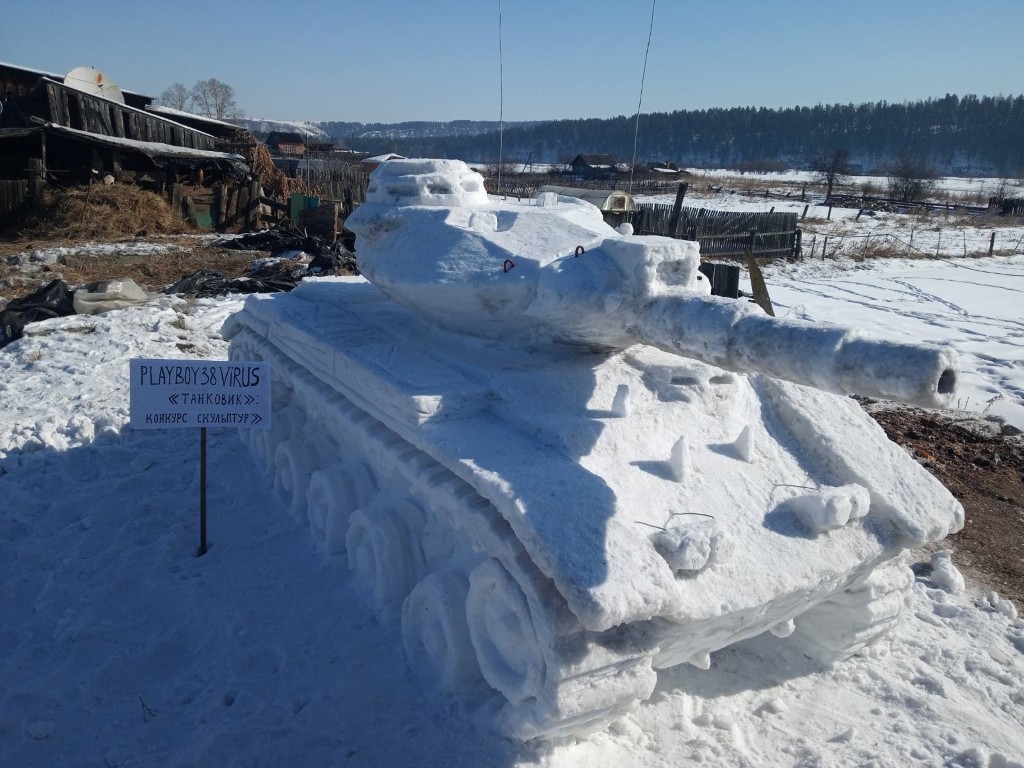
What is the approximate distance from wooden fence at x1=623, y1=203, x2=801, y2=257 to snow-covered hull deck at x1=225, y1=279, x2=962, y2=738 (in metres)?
→ 13.2

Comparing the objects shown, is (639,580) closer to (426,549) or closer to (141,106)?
(426,549)

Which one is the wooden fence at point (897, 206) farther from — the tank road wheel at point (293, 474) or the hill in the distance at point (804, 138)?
the hill in the distance at point (804, 138)

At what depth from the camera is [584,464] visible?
114 inches

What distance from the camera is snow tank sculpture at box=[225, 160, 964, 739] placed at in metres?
2.41

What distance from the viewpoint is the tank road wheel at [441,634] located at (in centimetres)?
298

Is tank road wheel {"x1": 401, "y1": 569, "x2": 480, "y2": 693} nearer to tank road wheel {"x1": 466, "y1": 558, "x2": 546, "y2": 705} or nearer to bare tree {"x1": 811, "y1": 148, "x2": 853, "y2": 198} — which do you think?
tank road wheel {"x1": 466, "y1": 558, "x2": 546, "y2": 705}

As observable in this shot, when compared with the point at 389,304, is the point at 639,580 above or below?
below

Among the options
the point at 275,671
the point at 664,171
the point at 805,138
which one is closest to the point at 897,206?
the point at 664,171

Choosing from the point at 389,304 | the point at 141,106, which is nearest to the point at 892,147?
the point at 141,106

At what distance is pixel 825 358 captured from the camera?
2.24m

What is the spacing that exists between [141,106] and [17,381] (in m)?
22.8

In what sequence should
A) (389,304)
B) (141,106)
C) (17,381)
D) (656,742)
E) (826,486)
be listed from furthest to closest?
(141,106), (17,381), (389,304), (826,486), (656,742)

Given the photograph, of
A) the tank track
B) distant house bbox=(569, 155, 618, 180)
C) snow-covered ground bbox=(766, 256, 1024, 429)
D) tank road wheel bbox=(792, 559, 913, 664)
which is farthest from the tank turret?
distant house bbox=(569, 155, 618, 180)

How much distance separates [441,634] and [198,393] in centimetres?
198
